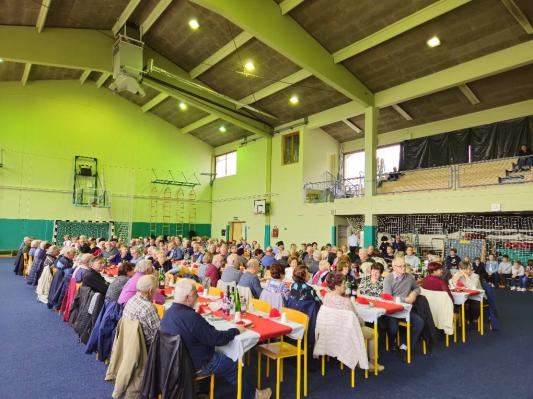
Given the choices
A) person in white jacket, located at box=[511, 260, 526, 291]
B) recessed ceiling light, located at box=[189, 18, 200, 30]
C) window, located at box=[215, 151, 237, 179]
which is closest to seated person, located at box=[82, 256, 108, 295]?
recessed ceiling light, located at box=[189, 18, 200, 30]

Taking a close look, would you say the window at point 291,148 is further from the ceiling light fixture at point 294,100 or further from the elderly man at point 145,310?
the elderly man at point 145,310

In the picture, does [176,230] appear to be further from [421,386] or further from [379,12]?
[421,386]

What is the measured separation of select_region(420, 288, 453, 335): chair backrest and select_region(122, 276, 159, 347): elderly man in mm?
3749

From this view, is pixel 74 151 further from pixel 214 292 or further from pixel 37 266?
pixel 214 292

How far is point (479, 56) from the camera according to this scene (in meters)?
9.73

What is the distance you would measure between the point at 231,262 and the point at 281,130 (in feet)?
37.0

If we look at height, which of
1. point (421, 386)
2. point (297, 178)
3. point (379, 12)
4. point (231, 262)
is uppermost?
point (379, 12)

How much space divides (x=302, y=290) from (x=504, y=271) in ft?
30.5

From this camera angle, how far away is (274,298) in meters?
4.52

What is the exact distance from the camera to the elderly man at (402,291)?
475 cm

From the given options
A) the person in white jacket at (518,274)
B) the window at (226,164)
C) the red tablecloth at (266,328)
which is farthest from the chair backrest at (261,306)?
the window at (226,164)

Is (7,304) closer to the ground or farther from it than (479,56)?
closer to the ground

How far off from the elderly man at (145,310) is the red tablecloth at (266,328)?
0.74 m

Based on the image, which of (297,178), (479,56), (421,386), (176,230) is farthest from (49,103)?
(421,386)
